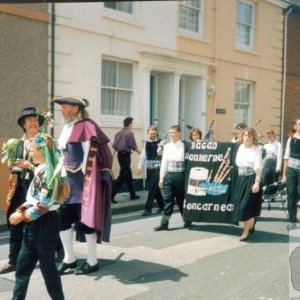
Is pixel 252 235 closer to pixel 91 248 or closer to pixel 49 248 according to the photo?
pixel 91 248

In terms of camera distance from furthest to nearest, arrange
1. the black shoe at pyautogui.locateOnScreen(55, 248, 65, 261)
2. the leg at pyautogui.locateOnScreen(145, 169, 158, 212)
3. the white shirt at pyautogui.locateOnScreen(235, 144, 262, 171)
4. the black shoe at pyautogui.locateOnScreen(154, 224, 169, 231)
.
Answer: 1. the leg at pyautogui.locateOnScreen(145, 169, 158, 212)
2. the black shoe at pyautogui.locateOnScreen(154, 224, 169, 231)
3. the white shirt at pyautogui.locateOnScreen(235, 144, 262, 171)
4. the black shoe at pyautogui.locateOnScreen(55, 248, 65, 261)

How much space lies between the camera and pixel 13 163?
5.77m

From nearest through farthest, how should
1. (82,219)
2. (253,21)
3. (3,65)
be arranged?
(82,219), (3,65), (253,21)

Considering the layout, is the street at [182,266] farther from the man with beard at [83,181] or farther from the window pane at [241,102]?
the window pane at [241,102]

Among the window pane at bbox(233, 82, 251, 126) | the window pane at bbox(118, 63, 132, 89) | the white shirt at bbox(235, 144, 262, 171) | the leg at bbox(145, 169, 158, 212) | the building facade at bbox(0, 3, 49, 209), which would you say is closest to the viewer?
the white shirt at bbox(235, 144, 262, 171)

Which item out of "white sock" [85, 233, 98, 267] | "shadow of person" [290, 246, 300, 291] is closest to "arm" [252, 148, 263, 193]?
"shadow of person" [290, 246, 300, 291]

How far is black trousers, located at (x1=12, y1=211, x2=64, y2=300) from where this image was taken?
4.26 meters

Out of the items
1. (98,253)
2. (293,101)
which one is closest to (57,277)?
(98,253)

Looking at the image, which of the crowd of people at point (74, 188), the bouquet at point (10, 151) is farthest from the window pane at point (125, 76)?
the bouquet at point (10, 151)

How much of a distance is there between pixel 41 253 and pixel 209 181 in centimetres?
464

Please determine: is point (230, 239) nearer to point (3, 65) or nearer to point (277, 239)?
point (277, 239)

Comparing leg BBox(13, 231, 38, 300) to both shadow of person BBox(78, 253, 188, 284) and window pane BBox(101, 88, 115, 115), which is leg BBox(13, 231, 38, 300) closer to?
shadow of person BBox(78, 253, 188, 284)

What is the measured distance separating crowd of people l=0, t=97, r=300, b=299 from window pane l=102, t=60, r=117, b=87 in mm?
2981

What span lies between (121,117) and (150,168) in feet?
10.5
